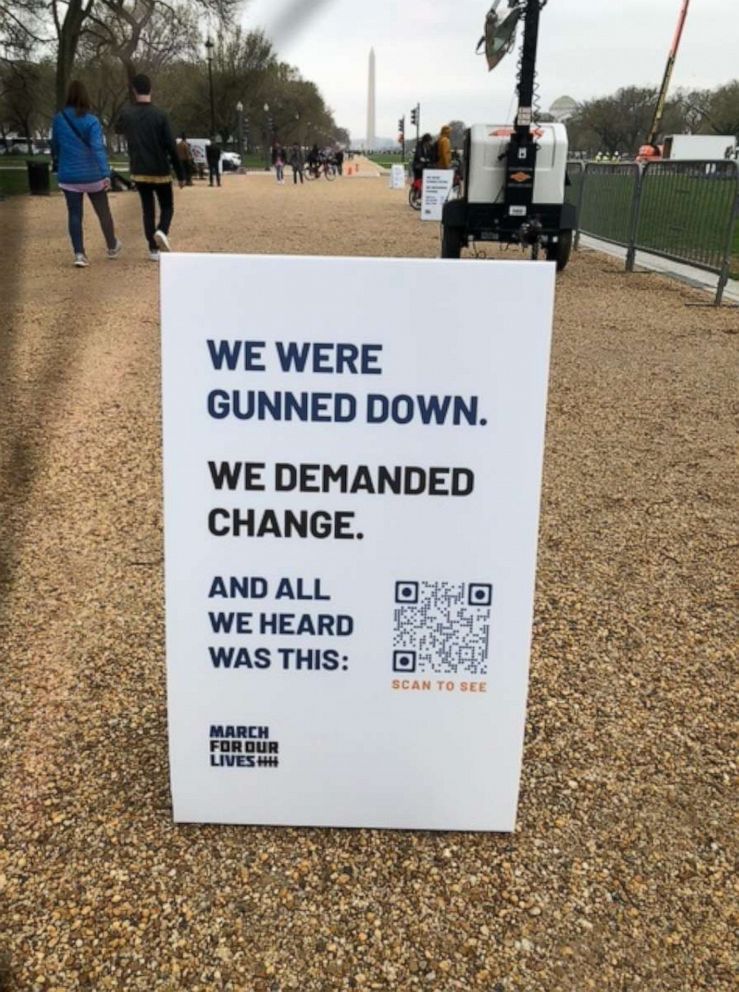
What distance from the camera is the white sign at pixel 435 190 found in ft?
60.8

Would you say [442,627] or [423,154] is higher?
[423,154]

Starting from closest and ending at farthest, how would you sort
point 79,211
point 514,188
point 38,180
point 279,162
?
point 79,211 → point 514,188 → point 38,180 → point 279,162

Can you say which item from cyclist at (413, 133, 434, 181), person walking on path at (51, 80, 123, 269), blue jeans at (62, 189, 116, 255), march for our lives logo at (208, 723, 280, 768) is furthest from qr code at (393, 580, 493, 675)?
cyclist at (413, 133, 434, 181)

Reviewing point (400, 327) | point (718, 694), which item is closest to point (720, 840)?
point (718, 694)

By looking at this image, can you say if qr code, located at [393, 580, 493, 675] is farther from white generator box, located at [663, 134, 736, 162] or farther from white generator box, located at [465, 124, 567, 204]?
white generator box, located at [663, 134, 736, 162]

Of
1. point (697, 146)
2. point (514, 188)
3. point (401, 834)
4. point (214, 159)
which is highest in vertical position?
point (697, 146)

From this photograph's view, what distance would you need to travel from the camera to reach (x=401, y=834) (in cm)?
225

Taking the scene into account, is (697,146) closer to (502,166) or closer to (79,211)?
(502,166)

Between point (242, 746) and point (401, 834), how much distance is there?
1.55 feet

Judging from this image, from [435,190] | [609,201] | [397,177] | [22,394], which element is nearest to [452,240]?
[609,201]

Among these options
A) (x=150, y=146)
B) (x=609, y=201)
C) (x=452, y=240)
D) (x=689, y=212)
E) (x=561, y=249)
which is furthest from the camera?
(x=609, y=201)

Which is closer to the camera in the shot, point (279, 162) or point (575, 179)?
point (575, 179)

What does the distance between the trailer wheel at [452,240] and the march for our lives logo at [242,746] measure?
10064 millimetres

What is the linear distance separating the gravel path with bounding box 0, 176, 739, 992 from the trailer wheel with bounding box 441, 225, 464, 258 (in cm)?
696
